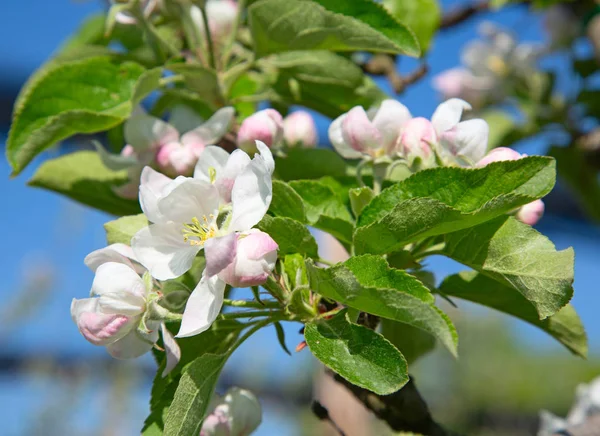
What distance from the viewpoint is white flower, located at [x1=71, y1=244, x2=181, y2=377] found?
0.61 metres

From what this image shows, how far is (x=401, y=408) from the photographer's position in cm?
79

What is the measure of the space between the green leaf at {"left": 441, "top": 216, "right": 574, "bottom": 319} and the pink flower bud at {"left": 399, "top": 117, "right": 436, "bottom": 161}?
0.10 meters

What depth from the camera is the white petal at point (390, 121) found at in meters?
0.74

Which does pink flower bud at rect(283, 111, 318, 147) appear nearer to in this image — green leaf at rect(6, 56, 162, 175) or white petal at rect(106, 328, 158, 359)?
green leaf at rect(6, 56, 162, 175)

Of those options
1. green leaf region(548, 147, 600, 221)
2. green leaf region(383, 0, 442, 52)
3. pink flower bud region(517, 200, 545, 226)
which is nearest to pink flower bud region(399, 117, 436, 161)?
pink flower bud region(517, 200, 545, 226)

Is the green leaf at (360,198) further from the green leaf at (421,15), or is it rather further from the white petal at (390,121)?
the green leaf at (421,15)

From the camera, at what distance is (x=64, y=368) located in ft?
13.8

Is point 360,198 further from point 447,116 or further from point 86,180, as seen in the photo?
point 86,180

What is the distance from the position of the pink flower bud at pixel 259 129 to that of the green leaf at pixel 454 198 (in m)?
0.22

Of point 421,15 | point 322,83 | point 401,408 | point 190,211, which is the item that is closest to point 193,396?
point 190,211

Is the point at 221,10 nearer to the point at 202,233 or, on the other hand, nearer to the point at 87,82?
the point at 87,82

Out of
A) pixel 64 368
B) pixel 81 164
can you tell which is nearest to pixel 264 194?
pixel 81 164

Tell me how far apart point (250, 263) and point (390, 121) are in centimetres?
26

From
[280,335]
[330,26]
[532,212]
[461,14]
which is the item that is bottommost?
[461,14]
